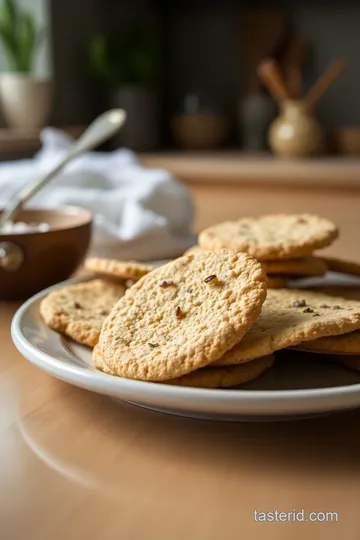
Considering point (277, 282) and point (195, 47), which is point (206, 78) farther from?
point (277, 282)

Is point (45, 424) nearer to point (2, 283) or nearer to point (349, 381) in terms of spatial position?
point (349, 381)

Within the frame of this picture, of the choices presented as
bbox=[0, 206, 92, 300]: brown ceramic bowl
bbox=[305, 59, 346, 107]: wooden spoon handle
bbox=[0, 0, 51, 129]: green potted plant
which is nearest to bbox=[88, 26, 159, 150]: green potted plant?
bbox=[0, 0, 51, 129]: green potted plant

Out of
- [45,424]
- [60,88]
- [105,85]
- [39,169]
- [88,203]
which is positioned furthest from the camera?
[105,85]

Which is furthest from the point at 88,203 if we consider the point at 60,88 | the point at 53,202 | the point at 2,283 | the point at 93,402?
the point at 60,88


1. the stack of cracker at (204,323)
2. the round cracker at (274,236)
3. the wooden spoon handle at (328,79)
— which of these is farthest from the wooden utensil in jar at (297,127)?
the stack of cracker at (204,323)

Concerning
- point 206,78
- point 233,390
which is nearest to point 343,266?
point 233,390

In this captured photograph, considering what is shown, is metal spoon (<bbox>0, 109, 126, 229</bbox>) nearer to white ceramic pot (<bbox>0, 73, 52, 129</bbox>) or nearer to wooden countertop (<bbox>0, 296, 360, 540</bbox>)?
wooden countertop (<bbox>0, 296, 360, 540</bbox>)
